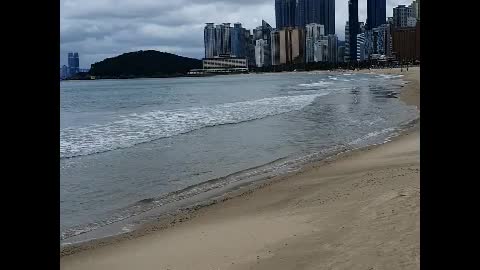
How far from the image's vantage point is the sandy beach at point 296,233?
499 centimetres

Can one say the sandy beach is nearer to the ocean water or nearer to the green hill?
the ocean water

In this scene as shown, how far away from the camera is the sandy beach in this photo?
4988 mm

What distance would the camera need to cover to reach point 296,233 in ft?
21.0

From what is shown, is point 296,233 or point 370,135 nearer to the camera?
point 296,233

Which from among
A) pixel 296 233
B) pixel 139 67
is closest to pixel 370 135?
pixel 296 233

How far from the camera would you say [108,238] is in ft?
24.8

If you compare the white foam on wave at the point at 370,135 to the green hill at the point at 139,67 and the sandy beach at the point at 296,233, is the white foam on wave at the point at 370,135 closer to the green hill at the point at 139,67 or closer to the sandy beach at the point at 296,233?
the sandy beach at the point at 296,233

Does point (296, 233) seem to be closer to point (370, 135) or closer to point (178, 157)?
point (178, 157)

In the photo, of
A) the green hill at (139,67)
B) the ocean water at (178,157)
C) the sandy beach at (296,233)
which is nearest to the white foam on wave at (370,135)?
the ocean water at (178,157)

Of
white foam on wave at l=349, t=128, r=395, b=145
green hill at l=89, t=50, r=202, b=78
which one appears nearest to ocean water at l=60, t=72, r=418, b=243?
white foam on wave at l=349, t=128, r=395, b=145

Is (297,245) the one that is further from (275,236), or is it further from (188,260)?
(188,260)

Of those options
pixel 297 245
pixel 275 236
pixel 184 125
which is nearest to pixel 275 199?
pixel 275 236
